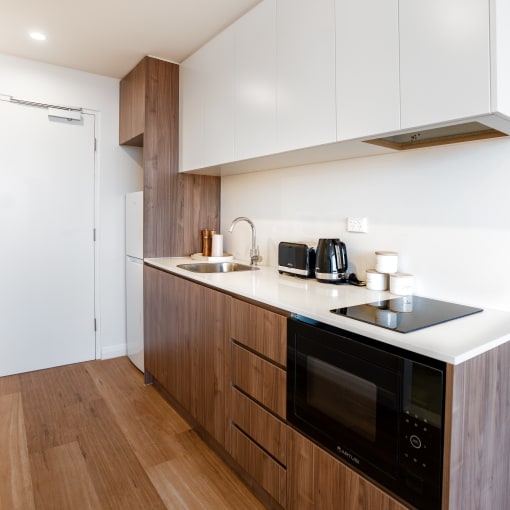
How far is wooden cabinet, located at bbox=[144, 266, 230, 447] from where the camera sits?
1.92 metres

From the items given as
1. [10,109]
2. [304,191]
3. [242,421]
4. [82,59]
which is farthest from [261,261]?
[10,109]

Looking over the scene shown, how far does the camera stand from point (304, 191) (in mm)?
2312

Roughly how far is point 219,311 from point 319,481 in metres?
0.86

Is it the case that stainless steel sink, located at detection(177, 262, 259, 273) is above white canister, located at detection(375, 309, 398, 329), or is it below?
above

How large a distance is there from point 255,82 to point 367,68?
2.56ft

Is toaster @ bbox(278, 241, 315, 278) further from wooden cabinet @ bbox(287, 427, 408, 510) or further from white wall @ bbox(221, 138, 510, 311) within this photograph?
wooden cabinet @ bbox(287, 427, 408, 510)

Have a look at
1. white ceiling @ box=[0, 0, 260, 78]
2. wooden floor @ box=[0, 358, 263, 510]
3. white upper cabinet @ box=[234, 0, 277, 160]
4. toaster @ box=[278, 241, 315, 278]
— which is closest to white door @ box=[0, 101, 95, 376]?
wooden floor @ box=[0, 358, 263, 510]

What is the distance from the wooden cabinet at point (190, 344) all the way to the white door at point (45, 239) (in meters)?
0.79

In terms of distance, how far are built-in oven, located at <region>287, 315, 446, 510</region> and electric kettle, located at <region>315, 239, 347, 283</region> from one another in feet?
1.91

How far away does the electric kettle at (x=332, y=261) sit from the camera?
1941mm

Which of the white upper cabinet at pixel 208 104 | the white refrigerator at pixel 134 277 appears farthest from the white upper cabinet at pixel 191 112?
the white refrigerator at pixel 134 277

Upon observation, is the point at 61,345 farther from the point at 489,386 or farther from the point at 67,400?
the point at 489,386

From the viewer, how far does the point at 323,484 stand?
1304mm

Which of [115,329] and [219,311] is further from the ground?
[219,311]
